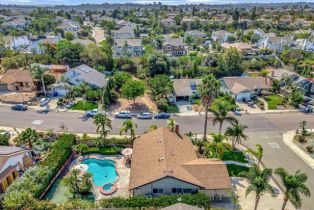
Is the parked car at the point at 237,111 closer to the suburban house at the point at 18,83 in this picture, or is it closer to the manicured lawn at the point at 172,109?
the manicured lawn at the point at 172,109

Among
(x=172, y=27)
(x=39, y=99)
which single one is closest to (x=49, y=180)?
(x=39, y=99)

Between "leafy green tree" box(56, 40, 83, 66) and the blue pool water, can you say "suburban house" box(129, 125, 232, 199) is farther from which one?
"leafy green tree" box(56, 40, 83, 66)

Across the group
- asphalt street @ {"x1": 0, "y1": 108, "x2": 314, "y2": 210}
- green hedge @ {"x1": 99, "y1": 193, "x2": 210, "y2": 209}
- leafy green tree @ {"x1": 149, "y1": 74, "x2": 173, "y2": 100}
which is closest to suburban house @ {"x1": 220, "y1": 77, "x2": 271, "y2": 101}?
asphalt street @ {"x1": 0, "y1": 108, "x2": 314, "y2": 210}

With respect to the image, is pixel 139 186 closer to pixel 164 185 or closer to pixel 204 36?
pixel 164 185

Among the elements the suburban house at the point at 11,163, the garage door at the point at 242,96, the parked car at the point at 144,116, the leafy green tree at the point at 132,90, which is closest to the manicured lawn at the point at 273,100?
the garage door at the point at 242,96

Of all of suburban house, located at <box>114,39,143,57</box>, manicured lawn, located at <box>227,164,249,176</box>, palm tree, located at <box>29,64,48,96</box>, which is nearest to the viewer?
manicured lawn, located at <box>227,164,249,176</box>

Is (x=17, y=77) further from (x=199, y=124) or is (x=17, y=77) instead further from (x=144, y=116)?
(x=199, y=124)
